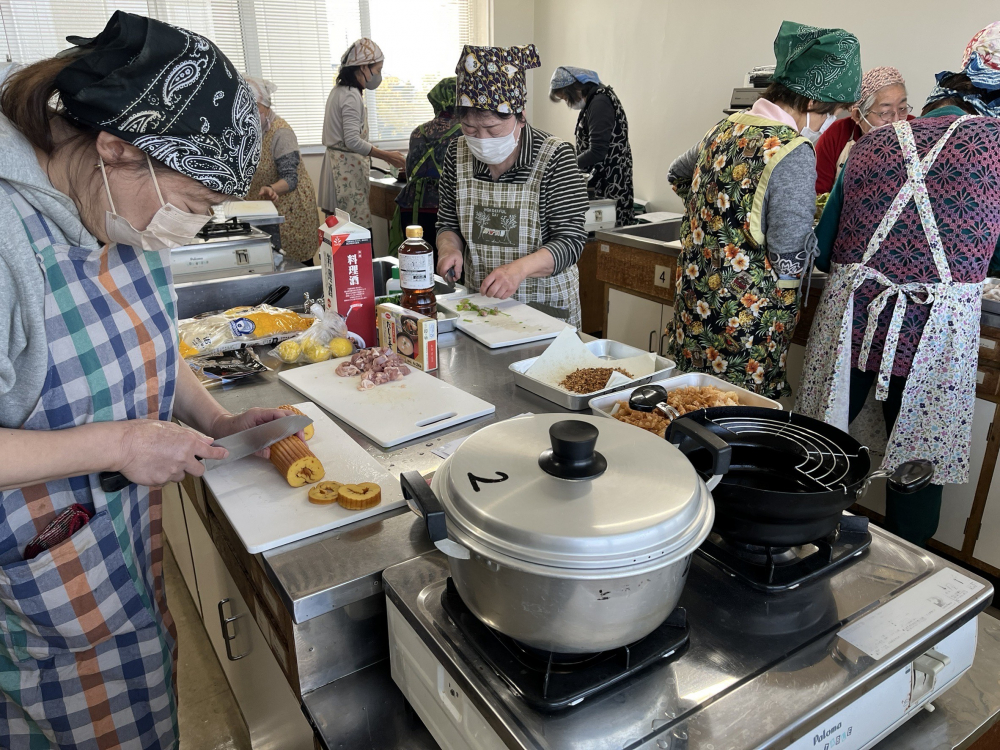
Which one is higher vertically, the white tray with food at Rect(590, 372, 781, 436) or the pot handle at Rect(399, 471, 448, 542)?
the pot handle at Rect(399, 471, 448, 542)

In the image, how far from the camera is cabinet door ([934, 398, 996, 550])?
214cm

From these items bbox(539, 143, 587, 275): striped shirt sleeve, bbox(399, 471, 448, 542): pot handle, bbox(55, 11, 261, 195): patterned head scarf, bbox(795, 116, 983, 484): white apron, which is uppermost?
bbox(55, 11, 261, 195): patterned head scarf

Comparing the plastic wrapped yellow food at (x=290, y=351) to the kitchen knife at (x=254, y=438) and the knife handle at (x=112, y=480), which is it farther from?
the knife handle at (x=112, y=480)

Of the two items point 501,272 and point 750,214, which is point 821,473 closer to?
point 501,272

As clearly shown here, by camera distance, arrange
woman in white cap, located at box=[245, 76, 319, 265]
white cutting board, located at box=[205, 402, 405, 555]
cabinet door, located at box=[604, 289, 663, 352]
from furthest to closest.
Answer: woman in white cap, located at box=[245, 76, 319, 265], cabinet door, located at box=[604, 289, 663, 352], white cutting board, located at box=[205, 402, 405, 555]

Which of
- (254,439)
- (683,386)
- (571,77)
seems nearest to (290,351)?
(254,439)

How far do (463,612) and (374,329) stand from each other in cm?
108

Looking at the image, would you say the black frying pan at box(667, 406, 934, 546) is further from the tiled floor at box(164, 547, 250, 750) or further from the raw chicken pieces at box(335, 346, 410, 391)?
the tiled floor at box(164, 547, 250, 750)

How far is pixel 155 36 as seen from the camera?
0.85 metres

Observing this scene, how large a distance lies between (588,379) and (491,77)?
958 millimetres

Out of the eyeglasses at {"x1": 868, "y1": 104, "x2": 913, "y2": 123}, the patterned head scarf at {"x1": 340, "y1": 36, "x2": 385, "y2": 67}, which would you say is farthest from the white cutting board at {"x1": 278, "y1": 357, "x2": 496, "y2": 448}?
the patterned head scarf at {"x1": 340, "y1": 36, "x2": 385, "y2": 67}

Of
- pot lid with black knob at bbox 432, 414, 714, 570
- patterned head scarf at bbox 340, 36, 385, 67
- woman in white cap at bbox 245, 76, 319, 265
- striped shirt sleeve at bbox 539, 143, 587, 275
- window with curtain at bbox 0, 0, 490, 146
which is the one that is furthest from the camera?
window with curtain at bbox 0, 0, 490, 146

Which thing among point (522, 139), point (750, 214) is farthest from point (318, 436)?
point (750, 214)

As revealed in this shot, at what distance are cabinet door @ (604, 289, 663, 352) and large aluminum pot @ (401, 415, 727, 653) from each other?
8.02 ft
